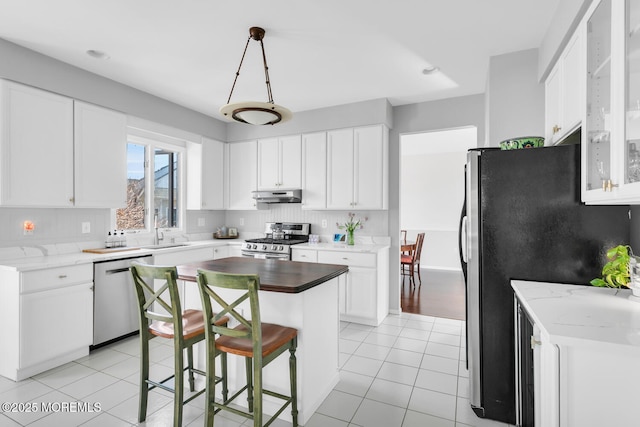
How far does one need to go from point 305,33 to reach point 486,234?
2.10 metres

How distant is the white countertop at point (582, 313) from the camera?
1197mm

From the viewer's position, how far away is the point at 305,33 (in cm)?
268

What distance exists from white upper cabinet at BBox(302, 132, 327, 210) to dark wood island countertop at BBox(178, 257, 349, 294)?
6.21 feet

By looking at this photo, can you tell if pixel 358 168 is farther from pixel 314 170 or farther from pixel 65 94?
pixel 65 94

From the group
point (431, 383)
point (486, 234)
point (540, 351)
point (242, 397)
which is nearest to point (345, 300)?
point (431, 383)

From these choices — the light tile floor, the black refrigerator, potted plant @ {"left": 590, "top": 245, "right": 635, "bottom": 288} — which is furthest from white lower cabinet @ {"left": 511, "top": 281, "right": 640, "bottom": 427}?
the light tile floor

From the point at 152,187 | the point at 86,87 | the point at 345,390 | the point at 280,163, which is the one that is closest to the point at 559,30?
the point at 345,390

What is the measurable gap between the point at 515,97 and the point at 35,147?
173 inches

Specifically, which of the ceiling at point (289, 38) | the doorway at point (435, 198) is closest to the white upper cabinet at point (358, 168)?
the ceiling at point (289, 38)

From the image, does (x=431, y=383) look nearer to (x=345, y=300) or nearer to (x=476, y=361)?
(x=476, y=361)

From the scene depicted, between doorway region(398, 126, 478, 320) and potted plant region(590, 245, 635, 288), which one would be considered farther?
doorway region(398, 126, 478, 320)

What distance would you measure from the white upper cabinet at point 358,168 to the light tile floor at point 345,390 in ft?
5.73

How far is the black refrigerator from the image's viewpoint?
1.96 m

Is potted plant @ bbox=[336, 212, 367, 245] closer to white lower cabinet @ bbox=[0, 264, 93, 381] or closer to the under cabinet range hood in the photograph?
the under cabinet range hood
